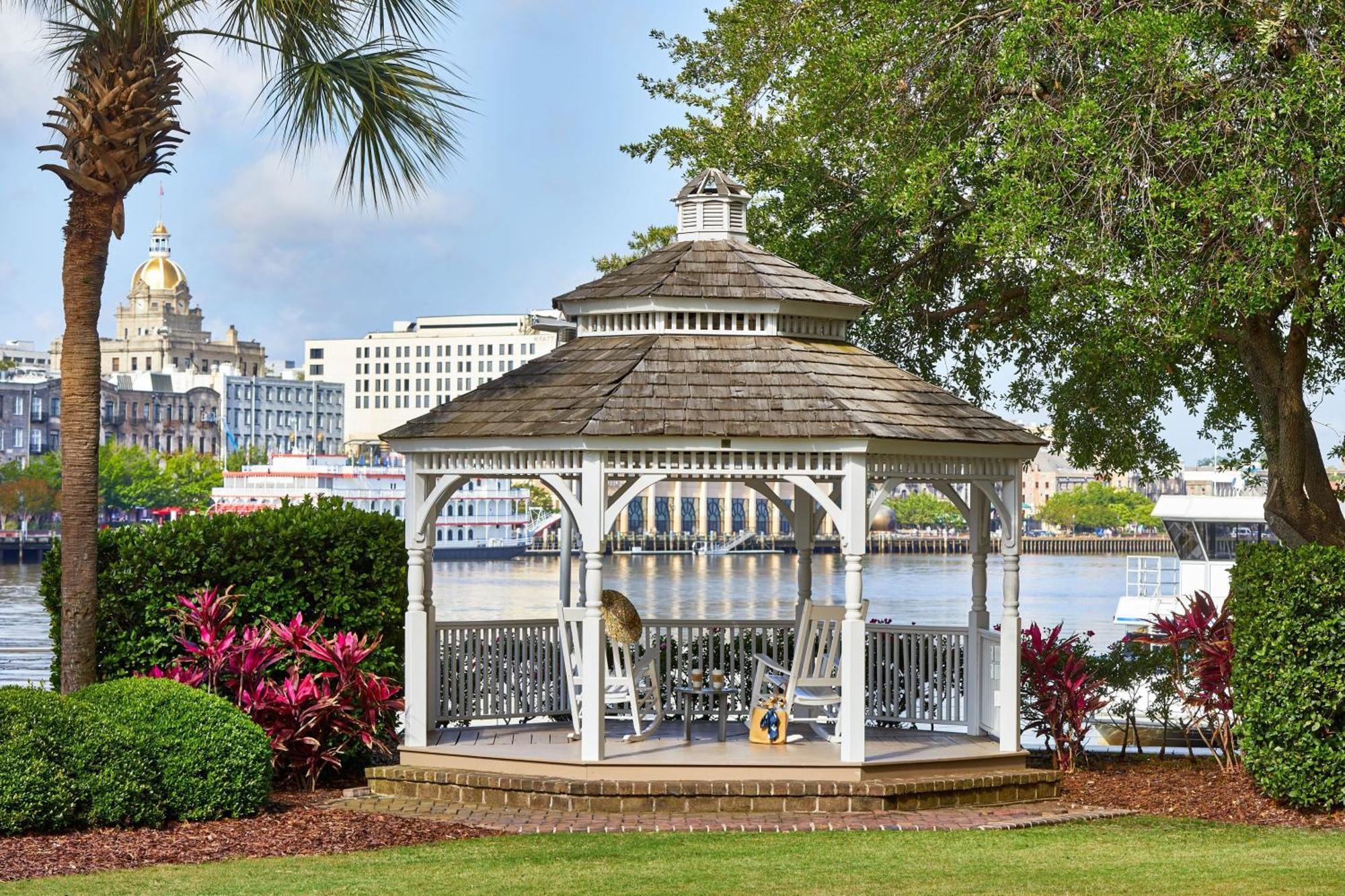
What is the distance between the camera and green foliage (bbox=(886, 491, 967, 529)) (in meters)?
174

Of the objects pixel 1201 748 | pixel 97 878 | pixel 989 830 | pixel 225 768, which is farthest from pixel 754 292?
pixel 1201 748

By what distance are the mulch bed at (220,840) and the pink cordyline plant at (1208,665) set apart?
579cm

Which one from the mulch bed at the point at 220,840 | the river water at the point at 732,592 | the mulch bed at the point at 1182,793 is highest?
the mulch bed at the point at 220,840

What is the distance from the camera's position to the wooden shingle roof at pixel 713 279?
12.8m

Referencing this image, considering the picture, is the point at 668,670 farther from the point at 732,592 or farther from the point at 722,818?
the point at 732,592

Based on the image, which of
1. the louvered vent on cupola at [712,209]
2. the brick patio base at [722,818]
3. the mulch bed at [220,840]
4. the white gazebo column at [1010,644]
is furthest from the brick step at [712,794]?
the louvered vent on cupola at [712,209]

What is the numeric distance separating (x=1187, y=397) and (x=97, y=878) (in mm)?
12105

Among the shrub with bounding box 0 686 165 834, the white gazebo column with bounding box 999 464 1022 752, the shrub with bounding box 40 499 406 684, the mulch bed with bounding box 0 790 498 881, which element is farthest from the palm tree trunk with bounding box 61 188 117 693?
the white gazebo column with bounding box 999 464 1022 752

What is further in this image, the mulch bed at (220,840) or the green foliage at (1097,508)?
the green foliage at (1097,508)

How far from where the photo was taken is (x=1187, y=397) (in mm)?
17297

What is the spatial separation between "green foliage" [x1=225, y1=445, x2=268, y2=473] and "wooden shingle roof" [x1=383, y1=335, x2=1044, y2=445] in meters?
146

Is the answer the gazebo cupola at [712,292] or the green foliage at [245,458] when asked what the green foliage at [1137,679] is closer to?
the gazebo cupola at [712,292]

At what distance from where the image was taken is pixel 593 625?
11.6 metres

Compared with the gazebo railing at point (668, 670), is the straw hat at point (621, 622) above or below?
above
